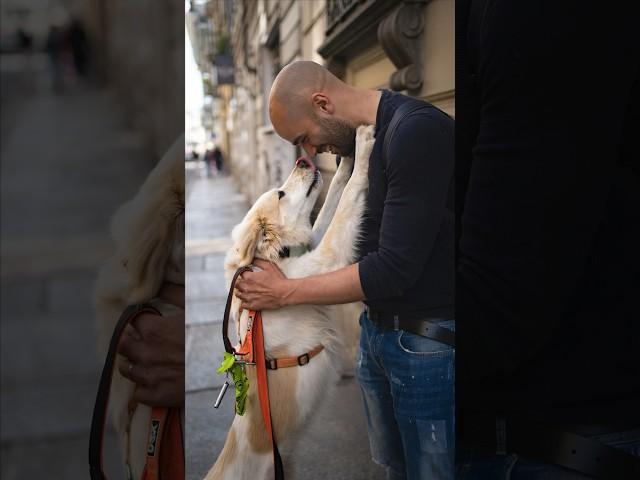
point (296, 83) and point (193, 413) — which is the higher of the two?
point (296, 83)

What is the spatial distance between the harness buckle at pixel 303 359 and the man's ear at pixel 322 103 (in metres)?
0.64

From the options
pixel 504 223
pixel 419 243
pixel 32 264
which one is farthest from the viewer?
pixel 504 223

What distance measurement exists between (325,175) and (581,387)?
924 mm

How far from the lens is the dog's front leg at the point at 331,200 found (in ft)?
4.93

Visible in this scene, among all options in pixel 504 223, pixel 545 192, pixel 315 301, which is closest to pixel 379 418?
pixel 315 301

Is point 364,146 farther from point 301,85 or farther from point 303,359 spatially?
point 303,359

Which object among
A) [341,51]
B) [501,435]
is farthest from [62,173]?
[501,435]

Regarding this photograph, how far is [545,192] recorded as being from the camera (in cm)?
154

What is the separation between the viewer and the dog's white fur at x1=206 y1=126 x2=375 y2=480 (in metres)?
1.46

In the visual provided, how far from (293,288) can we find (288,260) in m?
0.07

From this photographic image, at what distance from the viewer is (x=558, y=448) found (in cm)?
161

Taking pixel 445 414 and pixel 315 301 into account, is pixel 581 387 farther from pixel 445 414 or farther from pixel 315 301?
pixel 315 301

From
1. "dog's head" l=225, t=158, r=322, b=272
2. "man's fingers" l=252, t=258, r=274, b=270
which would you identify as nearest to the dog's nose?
"dog's head" l=225, t=158, r=322, b=272

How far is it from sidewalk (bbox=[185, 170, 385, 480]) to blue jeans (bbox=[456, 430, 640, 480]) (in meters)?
0.28
